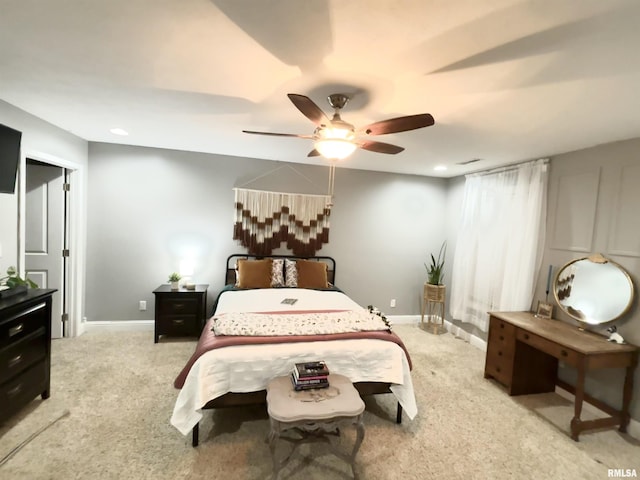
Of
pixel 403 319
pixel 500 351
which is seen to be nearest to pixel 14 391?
pixel 500 351

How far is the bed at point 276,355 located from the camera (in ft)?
6.60

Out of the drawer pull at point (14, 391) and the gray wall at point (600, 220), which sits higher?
the gray wall at point (600, 220)

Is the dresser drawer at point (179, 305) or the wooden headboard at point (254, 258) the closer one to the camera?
the dresser drawer at point (179, 305)

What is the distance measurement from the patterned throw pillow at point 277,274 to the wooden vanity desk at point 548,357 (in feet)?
8.23

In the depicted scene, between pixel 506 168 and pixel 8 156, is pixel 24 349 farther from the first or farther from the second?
pixel 506 168

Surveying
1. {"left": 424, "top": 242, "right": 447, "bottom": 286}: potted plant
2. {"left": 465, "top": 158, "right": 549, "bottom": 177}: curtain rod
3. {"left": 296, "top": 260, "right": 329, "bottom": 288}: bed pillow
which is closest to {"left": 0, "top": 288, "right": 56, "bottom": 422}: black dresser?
{"left": 296, "top": 260, "right": 329, "bottom": 288}: bed pillow

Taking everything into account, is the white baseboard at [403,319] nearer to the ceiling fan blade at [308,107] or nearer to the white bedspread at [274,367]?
the white bedspread at [274,367]

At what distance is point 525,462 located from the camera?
2.05 metres

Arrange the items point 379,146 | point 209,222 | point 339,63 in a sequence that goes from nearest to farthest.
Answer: point 339,63 → point 379,146 → point 209,222

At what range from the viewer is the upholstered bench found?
1.67 m

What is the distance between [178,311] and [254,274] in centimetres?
102

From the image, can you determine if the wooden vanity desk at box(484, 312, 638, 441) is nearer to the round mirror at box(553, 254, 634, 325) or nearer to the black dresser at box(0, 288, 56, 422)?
the round mirror at box(553, 254, 634, 325)

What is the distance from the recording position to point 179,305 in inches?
144

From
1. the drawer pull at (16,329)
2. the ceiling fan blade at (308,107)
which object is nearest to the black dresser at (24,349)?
the drawer pull at (16,329)
